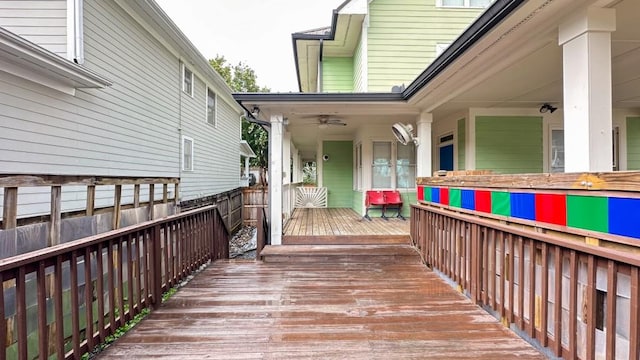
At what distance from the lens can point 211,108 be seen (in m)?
11.7

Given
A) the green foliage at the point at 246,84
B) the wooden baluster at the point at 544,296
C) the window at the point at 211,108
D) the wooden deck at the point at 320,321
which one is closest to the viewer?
the wooden baluster at the point at 544,296

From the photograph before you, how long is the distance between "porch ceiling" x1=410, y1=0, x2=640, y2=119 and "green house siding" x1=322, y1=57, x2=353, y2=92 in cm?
369

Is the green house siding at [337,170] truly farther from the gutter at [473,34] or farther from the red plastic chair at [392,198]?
the gutter at [473,34]

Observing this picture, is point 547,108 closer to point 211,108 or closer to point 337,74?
point 337,74

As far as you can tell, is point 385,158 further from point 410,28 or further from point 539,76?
point 539,76

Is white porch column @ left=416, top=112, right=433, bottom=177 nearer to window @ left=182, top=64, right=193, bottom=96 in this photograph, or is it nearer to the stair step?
the stair step

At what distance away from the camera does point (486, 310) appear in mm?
3023

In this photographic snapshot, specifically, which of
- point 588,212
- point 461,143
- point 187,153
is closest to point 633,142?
point 461,143

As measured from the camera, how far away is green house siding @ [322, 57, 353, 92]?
9.67 meters

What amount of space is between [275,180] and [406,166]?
353cm

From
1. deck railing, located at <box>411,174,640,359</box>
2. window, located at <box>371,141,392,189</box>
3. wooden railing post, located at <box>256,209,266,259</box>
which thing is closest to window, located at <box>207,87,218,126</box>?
window, located at <box>371,141,392,189</box>

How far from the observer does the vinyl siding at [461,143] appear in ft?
21.6

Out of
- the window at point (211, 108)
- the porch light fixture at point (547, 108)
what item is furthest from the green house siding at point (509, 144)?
the window at point (211, 108)

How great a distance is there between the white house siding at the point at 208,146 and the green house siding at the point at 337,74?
3.93 meters
